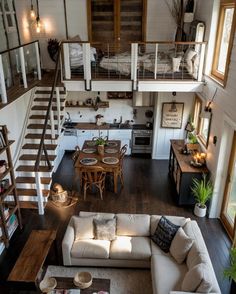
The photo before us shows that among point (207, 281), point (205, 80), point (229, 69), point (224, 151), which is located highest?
point (229, 69)

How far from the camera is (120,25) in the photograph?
838 centimetres

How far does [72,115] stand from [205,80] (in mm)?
4498

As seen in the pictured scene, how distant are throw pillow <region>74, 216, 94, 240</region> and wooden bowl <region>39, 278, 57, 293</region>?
1.01 m

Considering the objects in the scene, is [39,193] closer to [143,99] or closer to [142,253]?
[142,253]

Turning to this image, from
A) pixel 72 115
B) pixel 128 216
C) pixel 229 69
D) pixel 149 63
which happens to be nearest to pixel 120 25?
pixel 149 63

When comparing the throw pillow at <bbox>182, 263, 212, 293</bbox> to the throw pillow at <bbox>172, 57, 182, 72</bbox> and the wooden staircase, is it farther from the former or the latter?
the throw pillow at <bbox>172, 57, 182, 72</bbox>

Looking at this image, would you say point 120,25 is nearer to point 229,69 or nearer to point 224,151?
Result: point 229,69

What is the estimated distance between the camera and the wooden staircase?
6305mm

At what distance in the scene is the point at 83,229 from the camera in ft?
16.4

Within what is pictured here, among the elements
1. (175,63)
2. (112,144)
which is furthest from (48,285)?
(175,63)

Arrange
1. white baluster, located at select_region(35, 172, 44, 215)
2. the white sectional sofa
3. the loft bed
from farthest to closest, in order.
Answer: the loft bed
white baluster, located at select_region(35, 172, 44, 215)
the white sectional sofa

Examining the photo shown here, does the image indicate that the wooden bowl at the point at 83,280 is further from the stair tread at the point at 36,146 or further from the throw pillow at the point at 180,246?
the stair tread at the point at 36,146

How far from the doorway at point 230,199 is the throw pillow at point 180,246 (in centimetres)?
135

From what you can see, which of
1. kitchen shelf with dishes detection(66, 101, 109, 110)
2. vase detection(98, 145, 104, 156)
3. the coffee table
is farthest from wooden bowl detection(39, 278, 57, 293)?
kitchen shelf with dishes detection(66, 101, 109, 110)
